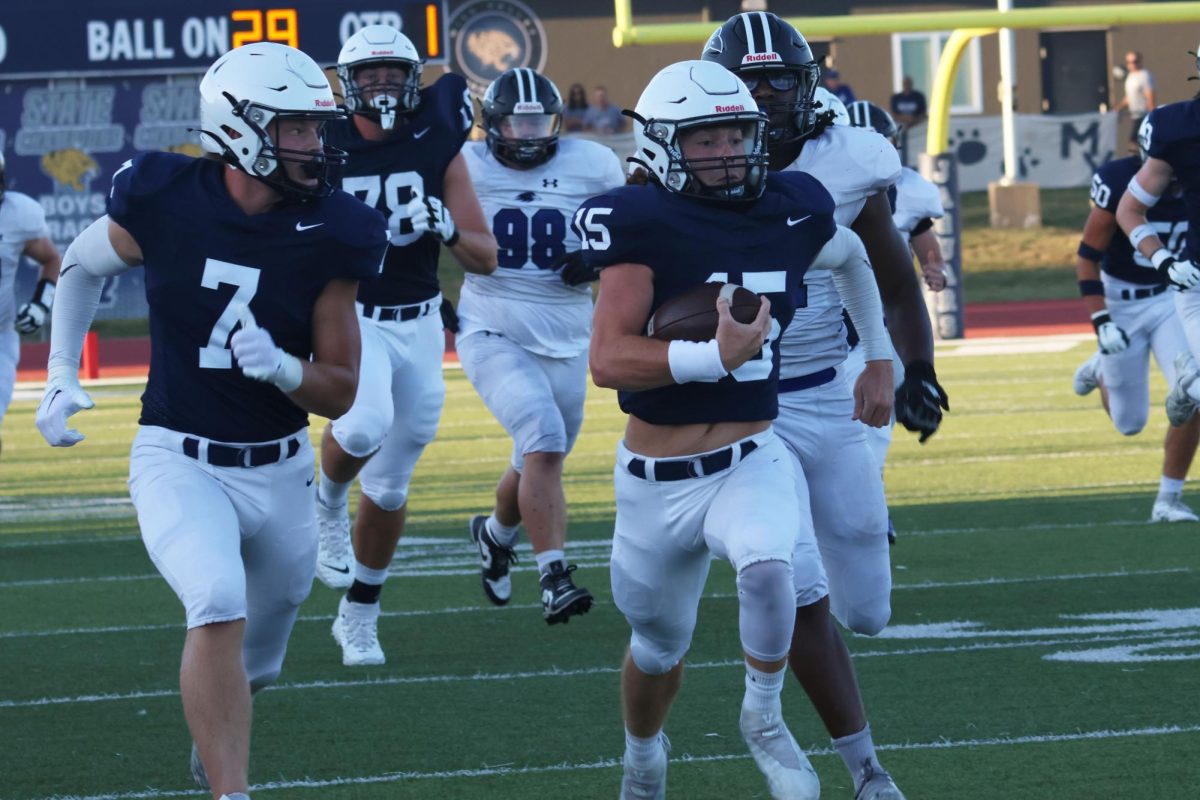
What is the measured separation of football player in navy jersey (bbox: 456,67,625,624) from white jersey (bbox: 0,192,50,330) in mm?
2406

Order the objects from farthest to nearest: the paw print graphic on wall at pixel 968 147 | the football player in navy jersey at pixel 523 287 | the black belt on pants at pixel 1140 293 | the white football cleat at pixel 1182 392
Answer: the paw print graphic on wall at pixel 968 147, the black belt on pants at pixel 1140 293, the white football cleat at pixel 1182 392, the football player in navy jersey at pixel 523 287

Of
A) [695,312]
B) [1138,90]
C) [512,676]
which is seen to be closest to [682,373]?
[695,312]

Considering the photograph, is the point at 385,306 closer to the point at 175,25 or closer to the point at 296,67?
the point at 296,67

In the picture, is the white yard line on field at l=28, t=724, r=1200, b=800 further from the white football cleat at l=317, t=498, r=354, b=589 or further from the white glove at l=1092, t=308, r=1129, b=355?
the white glove at l=1092, t=308, r=1129, b=355

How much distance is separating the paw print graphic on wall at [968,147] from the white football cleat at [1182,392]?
53.9 feet

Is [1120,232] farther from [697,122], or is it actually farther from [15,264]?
[697,122]

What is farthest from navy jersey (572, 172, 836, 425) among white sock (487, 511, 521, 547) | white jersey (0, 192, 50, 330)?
white jersey (0, 192, 50, 330)

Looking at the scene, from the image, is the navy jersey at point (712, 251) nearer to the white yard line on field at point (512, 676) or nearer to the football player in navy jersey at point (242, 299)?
the football player in navy jersey at point (242, 299)

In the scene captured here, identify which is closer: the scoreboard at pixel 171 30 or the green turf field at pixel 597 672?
the green turf field at pixel 597 672

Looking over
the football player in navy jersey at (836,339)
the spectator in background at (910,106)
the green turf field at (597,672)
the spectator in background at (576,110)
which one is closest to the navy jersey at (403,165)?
the green turf field at (597,672)

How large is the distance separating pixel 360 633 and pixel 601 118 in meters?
17.5

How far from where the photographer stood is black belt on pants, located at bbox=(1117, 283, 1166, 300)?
854cm

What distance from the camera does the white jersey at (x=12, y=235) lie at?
8.63 metres

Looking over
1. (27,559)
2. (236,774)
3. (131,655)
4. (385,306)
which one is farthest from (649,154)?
(27,559)
